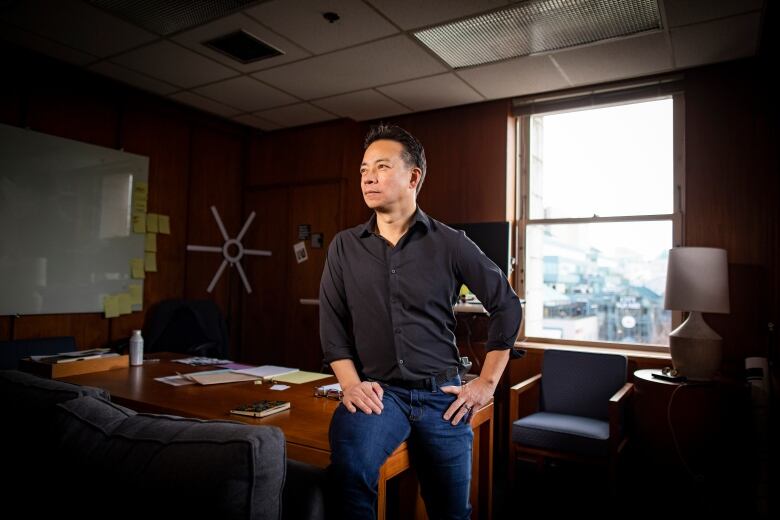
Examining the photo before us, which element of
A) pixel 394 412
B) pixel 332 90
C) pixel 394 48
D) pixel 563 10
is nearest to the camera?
pixel 394 412

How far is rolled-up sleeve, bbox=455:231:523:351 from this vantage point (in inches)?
62.5

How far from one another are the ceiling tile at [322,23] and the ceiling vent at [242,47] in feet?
0.73

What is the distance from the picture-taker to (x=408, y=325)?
1.57 m

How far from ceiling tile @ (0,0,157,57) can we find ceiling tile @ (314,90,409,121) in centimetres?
150

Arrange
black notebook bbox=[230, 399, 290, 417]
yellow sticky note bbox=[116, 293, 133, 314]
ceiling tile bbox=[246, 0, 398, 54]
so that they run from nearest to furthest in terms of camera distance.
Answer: black notebook bbox=[230, 399, 290, 417]
ceiling tile bbox=[246, 0, 398, 54]
yellow sticky note bbox=[116, 293, 133, 314]

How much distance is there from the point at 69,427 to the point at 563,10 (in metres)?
2.94

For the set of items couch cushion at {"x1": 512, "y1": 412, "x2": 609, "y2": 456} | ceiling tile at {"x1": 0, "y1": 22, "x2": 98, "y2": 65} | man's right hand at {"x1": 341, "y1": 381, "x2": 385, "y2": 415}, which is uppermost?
ceiling tile at {"x1": 0, "y1": 22, "x2": 98, "y2": 65}

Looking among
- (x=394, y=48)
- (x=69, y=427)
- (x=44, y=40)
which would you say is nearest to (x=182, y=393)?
(x=69, y=427)

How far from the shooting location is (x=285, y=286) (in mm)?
5270

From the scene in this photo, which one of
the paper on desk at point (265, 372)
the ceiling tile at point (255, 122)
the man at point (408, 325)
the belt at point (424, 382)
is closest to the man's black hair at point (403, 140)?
the man at point (408, 325)

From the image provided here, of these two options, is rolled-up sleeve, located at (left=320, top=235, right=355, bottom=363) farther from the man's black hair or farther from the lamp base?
the lamp base

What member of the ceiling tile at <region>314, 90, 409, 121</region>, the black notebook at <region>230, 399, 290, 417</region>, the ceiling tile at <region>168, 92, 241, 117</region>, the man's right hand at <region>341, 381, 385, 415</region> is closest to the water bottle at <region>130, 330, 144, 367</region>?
the black notebook at <region>230, 399, 290, 417</region>

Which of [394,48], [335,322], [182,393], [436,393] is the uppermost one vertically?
[394,48]

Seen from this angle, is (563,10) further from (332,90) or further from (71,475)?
(71,475)
